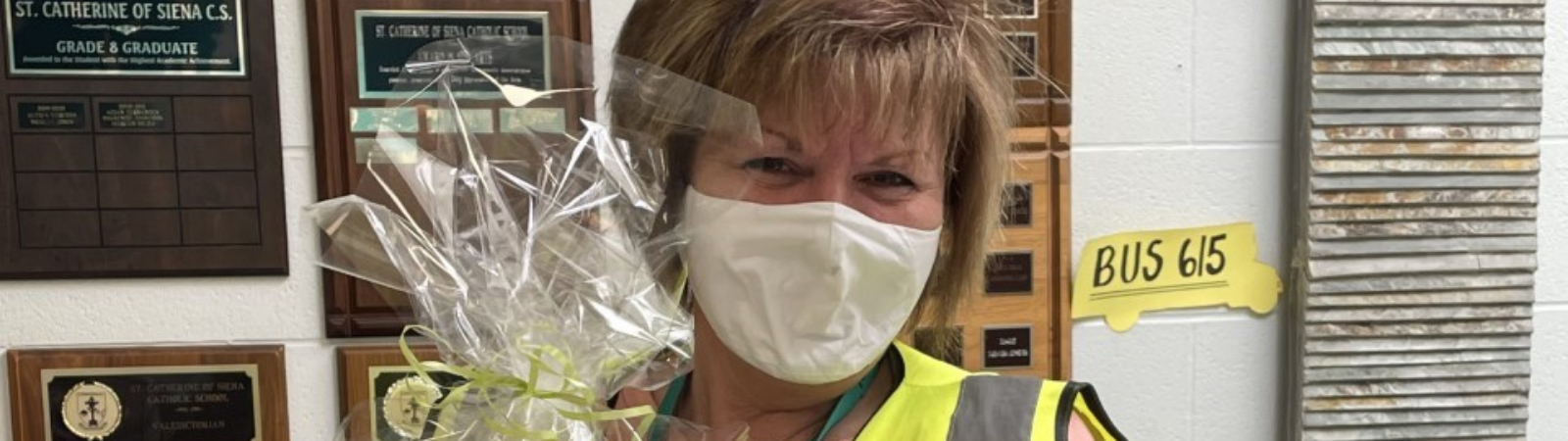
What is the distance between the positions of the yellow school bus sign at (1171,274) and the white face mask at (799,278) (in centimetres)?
62

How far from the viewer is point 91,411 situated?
120 centimetres

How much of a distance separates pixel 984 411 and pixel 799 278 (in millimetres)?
167

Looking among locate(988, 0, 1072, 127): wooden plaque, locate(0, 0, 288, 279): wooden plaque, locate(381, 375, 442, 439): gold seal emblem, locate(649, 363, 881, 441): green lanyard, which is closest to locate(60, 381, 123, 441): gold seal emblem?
locate(0, 0, 288, 279): wooden plaque

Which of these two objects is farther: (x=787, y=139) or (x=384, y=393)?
(x=384, y=393)

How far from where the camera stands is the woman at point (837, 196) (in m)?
0.67

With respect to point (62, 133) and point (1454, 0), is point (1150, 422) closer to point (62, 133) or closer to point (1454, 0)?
point (1454, 0)

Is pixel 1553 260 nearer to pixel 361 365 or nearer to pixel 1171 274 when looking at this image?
pixel 1171 274

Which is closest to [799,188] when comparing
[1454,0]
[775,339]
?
[775,339]

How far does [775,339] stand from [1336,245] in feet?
2.85

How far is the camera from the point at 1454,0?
1.25 metres

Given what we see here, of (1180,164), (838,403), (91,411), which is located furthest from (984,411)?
(91,411)

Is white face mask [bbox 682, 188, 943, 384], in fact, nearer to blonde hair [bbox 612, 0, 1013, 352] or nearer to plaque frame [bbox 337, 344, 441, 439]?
blonde hair [bbox 612, 0, 1013, 352]

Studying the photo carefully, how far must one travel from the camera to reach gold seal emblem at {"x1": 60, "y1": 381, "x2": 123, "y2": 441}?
1188 mm

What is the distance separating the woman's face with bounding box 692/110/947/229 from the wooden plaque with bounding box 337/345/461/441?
215 mm
